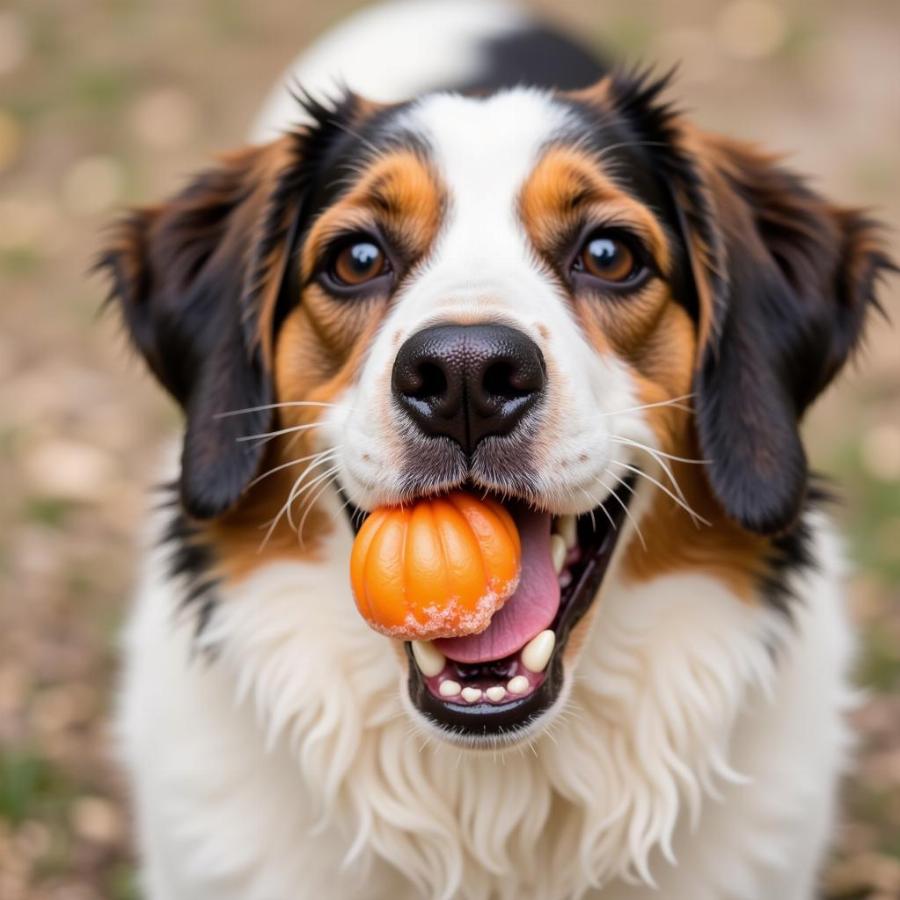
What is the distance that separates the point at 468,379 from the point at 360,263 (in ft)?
1.96

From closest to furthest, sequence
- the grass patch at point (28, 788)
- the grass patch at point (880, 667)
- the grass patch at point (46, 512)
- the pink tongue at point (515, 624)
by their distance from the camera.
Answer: the pink tongue at point (515, 624) < the grass patch at point (28, 788) < the grass patch at point (880, 667) < the grass patch at point (46, 512)

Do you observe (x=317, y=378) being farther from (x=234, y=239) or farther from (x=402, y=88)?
(x=402, y=88)

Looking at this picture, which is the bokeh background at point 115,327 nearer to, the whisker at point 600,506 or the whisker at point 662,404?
the whisker at point 662,404

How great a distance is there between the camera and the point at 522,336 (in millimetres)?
2373

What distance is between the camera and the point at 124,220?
327cm

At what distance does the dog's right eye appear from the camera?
2830 millimetres

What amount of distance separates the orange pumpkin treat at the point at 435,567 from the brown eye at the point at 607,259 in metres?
0.56

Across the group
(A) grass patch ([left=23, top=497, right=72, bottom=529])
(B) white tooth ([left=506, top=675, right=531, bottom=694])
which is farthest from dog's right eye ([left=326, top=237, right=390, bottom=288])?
(A) grass patch ([left=23, top=497, right=72, bottom=529])

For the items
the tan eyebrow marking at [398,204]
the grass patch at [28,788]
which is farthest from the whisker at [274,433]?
the grass patch at [28,788]

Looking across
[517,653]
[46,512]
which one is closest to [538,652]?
[517,653]

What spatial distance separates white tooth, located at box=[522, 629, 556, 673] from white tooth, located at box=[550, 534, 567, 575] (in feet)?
0.49

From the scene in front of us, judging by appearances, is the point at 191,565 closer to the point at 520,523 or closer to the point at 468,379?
the point at 520,523

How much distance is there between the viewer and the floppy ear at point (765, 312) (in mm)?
2834

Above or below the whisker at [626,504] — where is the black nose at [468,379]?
above
